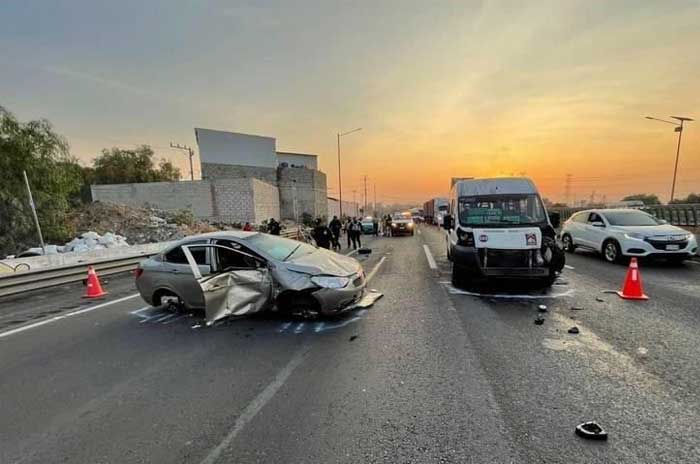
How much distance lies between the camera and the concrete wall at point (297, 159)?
5966 centimetres

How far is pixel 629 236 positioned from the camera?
9930 millimetres

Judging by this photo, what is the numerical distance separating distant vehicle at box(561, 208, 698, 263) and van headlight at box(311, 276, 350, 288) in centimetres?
927

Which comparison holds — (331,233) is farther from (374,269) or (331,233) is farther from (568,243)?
(568,243)

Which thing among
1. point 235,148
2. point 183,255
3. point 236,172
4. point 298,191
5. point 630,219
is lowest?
point 630,219

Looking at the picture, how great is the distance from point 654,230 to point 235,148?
4472cm

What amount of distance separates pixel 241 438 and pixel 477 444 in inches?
74.3

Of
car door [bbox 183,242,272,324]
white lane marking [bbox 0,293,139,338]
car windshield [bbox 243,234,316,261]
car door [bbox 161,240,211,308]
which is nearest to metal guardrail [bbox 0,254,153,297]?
white lane marking [bbox 0,293,139,338]

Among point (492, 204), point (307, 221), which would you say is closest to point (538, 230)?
point (492, 204)

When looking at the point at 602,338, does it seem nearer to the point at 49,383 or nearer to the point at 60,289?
the point at 49,383

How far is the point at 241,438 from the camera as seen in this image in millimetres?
2816

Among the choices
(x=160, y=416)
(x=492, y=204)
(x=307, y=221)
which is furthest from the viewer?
(x=307, y=221)

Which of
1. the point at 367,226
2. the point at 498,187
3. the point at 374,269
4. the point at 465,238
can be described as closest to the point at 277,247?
the point at 465,238

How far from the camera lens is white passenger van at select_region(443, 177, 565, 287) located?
6.95m

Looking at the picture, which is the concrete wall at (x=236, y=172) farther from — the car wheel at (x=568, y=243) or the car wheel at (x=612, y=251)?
the car wheel at (x=612, y=251)
